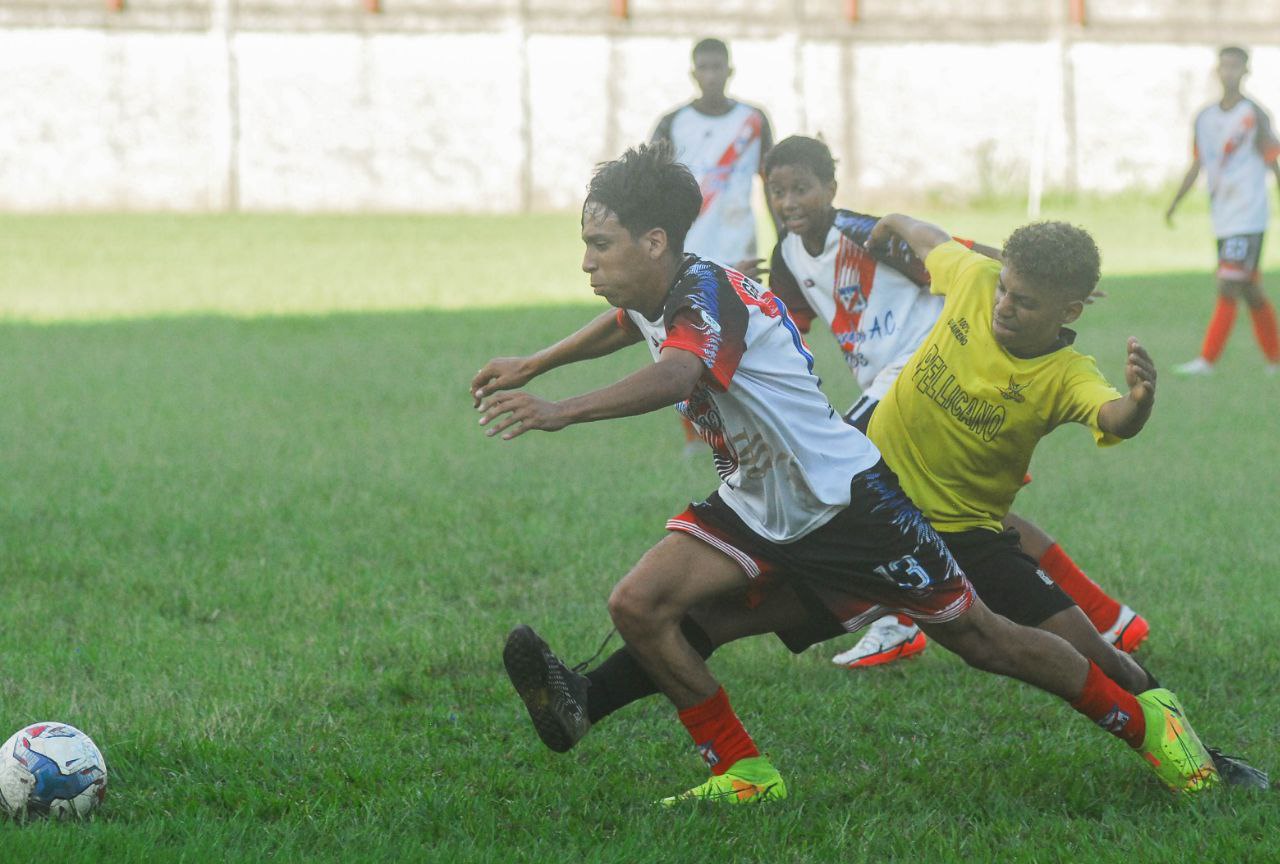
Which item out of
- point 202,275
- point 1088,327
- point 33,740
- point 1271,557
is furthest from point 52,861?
point 202,275

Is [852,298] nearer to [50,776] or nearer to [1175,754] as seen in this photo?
[1175,754]

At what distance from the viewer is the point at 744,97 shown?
29.6 meters

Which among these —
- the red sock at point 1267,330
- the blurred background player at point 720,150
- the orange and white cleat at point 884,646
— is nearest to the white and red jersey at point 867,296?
the orange and white cleat at point 884,646

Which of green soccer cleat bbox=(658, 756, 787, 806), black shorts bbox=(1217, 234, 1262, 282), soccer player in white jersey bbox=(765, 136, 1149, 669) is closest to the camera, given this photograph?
green soccer cleat bbox=(658, 756, 787, 806)

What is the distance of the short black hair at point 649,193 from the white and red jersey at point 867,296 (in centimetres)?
176

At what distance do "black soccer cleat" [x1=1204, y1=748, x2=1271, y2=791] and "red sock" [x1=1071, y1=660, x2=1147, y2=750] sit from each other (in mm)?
248

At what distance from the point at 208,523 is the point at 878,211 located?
79.4 feet

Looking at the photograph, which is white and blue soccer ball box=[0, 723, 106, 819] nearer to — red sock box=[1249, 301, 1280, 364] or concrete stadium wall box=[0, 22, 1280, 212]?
red sock box=[1249, 301, 1280, 364]

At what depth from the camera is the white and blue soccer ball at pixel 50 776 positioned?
151 inches

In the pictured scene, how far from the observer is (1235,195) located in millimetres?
12969

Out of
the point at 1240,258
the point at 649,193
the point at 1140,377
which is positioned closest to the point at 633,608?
the point at 649,193

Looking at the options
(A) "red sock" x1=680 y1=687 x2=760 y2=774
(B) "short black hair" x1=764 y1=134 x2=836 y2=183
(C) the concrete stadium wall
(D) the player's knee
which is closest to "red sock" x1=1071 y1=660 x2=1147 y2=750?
(A) "red sock" x1=680 y1=687 x2=760 y2=774

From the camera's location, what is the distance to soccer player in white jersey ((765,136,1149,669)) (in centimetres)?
560

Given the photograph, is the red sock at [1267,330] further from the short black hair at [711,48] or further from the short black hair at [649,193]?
the short black hair at [649,193]
